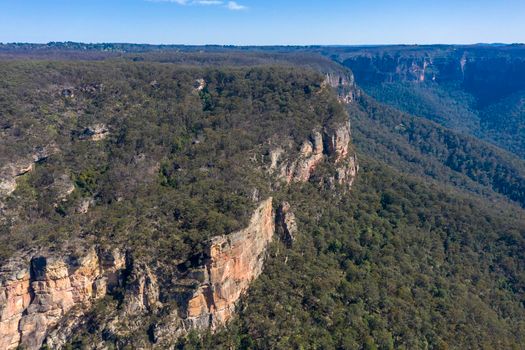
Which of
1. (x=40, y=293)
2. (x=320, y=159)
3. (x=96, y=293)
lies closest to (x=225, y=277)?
(x=96, y=293)

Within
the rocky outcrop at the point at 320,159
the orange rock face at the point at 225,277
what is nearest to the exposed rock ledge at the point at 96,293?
the orange rock face at the point at 225,277

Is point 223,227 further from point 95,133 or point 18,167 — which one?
point 95,133

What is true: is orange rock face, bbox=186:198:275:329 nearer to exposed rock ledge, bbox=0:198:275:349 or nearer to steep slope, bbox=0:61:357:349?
exposed rock ledge, bbox=0:198:275:349

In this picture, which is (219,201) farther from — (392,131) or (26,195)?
(392,131)

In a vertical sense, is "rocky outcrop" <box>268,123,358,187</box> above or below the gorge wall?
above

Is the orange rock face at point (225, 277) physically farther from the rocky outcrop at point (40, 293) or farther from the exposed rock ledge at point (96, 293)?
the rocky outcrop at point (40, 293)

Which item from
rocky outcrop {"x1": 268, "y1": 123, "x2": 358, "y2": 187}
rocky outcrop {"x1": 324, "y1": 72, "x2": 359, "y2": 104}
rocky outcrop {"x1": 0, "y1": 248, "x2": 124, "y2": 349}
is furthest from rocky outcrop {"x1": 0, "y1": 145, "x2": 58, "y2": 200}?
rocky outcrop {"x1": 324, "y1": 72, "x2": 359, "y2": 104}

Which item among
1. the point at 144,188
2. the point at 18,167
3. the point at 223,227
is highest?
the point at 18,167
